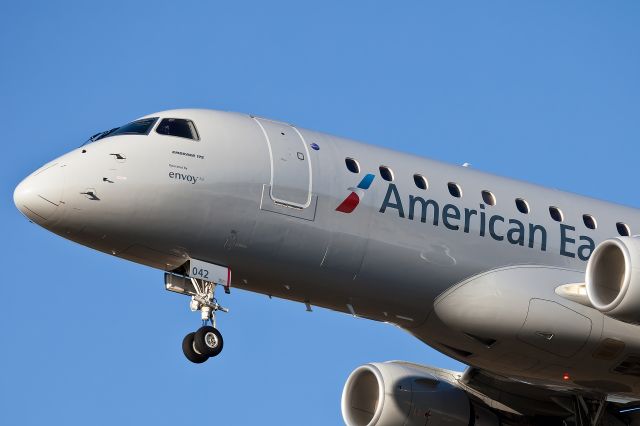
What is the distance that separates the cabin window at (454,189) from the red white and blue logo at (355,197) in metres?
1.78

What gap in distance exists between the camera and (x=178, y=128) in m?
27.0

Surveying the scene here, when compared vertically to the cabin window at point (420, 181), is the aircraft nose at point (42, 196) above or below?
below

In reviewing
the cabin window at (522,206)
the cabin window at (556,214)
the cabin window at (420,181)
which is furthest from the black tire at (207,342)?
the cabin window at (556,214)

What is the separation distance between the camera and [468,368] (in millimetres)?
32000

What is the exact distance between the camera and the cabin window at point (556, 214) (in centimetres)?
2950

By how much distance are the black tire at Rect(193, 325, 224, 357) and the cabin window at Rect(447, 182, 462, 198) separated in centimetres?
535

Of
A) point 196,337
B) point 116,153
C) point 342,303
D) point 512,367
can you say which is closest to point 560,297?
point 512,367

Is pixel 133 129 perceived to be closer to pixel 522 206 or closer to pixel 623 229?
pixel 522 206

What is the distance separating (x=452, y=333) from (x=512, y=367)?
1.41 metres

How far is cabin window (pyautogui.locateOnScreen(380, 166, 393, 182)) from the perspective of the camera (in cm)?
2772

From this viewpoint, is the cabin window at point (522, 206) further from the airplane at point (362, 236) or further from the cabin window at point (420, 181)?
the cabin window at point (420, 181)

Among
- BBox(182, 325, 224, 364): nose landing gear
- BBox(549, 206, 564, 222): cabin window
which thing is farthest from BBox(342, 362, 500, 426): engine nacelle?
BBox(182, 325, 224, 364): nose landing gear

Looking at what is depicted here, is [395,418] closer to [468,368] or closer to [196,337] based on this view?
[468,368]

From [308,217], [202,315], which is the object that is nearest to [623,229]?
[308,217]
